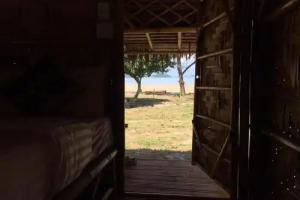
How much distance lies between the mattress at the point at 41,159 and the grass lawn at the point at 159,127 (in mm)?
4292

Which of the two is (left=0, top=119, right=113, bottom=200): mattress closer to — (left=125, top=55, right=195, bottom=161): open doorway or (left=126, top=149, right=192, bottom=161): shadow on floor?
(left=125, top=55, right=195, bottom=161): open doorway

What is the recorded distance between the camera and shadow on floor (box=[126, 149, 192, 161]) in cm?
644

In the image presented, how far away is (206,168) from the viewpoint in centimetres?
531

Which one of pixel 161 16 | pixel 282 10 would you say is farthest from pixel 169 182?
pixel 282 10

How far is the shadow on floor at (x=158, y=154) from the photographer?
6441 mm

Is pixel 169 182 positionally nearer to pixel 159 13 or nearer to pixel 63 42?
pixel 63 42

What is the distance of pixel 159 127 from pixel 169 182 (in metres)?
5.80

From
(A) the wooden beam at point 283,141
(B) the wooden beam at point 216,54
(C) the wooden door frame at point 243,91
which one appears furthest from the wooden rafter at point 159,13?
(A) the wooden beam at point 283,141

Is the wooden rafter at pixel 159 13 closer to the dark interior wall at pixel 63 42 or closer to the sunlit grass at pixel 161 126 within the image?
the dark interior wall at pixel 63 42

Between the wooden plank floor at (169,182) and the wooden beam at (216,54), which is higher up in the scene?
the wooden beam at (216,54)

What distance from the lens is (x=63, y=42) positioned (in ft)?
12.8

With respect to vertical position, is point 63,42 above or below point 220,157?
above

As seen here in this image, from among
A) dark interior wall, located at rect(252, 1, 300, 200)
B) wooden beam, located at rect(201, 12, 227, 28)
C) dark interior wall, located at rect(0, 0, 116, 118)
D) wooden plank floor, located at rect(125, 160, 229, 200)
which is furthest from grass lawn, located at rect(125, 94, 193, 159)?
dark interior wall, located at rect(252, 1, 300, 200)

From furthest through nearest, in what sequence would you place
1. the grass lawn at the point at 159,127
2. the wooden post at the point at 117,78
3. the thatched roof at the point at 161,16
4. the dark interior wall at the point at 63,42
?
the grass lawn at the point at 159,127
the thatched roof at the point at 161,16
the wooden post at the point at 117,78
the dark interior wall at the point at 63,42
